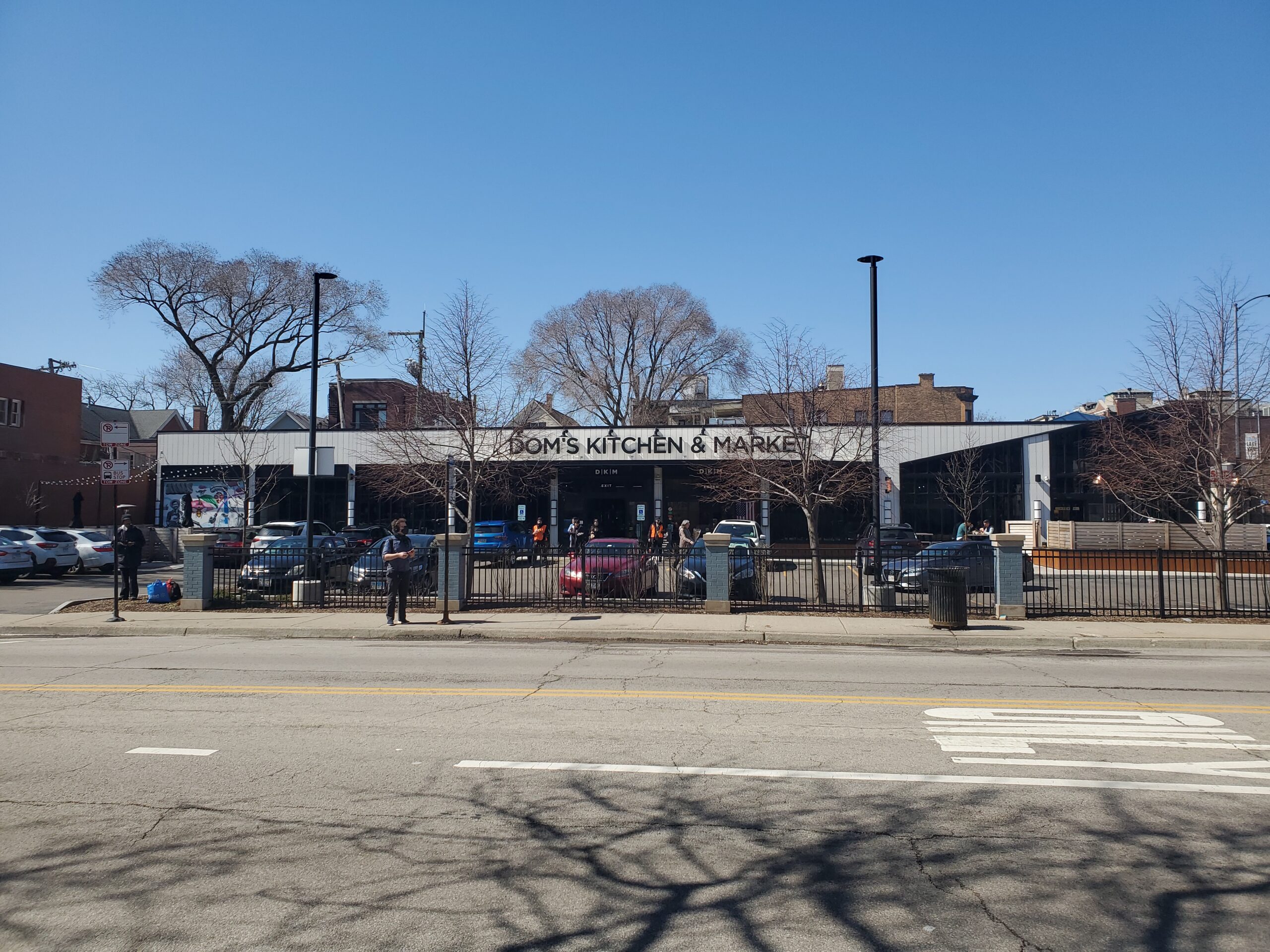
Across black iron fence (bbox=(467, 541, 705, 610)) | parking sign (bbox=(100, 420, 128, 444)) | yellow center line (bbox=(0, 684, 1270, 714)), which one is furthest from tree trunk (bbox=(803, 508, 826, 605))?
parking sign (bbox=(100, 420, 128, 444))

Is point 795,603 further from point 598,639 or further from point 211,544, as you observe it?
point 211,544

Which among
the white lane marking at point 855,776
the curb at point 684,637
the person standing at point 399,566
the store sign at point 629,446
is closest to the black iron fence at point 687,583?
the person standing at point 399,566

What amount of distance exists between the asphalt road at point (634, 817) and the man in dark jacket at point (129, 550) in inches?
379

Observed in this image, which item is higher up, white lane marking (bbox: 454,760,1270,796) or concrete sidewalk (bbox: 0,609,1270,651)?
white lane marking (bbox: 454,760,1270,796)

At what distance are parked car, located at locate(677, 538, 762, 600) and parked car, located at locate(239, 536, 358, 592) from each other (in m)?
7.52

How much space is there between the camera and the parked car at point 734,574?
19156 mm

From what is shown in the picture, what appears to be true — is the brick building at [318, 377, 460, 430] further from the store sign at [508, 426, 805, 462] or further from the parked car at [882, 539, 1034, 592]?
the parked car at [882, 539, 1034, 592]

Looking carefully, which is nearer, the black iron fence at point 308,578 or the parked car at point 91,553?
the black iron fence at point 308,578

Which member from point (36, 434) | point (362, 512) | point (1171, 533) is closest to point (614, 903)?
point (1171, 533)

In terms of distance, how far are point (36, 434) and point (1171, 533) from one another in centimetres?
4986

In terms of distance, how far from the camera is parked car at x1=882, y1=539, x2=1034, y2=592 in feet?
67.3

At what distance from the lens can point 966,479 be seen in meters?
38.1

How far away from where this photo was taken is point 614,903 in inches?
178

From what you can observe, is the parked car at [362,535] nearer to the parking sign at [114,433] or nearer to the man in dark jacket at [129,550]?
the man in dark jacket at [129,550]
